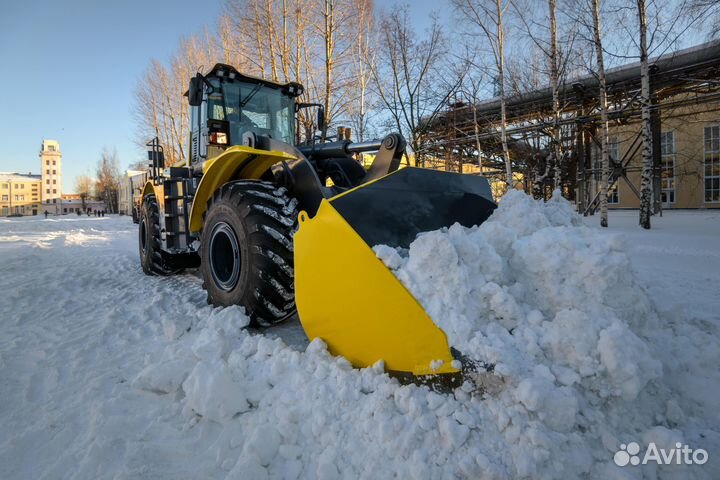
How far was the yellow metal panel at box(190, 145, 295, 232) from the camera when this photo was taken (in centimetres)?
351

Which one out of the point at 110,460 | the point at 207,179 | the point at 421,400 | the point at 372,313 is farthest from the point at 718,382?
the point at 207,179

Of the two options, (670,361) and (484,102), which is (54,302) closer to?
(670,361)

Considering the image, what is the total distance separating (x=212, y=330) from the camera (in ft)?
9.38

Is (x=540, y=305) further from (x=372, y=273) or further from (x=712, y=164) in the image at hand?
(x=712, y=164)

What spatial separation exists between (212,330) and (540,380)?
2208mm

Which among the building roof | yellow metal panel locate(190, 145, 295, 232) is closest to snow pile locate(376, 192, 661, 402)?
yellow metal panel locate(190, 145, 295, 232)

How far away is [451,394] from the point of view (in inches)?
71.0

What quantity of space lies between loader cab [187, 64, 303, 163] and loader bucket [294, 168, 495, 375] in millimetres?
2613

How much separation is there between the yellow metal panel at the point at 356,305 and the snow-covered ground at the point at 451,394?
0.30 feet

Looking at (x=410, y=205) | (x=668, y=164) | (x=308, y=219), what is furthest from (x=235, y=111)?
(x=668, y=164)

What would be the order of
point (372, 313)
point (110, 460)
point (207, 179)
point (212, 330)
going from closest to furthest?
point (110, 460)
point (372, 313)
point (212, 330)
point (207, 179)

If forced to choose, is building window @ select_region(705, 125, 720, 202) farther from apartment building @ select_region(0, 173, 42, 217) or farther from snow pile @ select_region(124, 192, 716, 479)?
apartment building @ select_region(0, 173, 42, 217)

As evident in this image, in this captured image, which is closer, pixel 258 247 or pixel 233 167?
pixel 258 247

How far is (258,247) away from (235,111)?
8.57 feet
